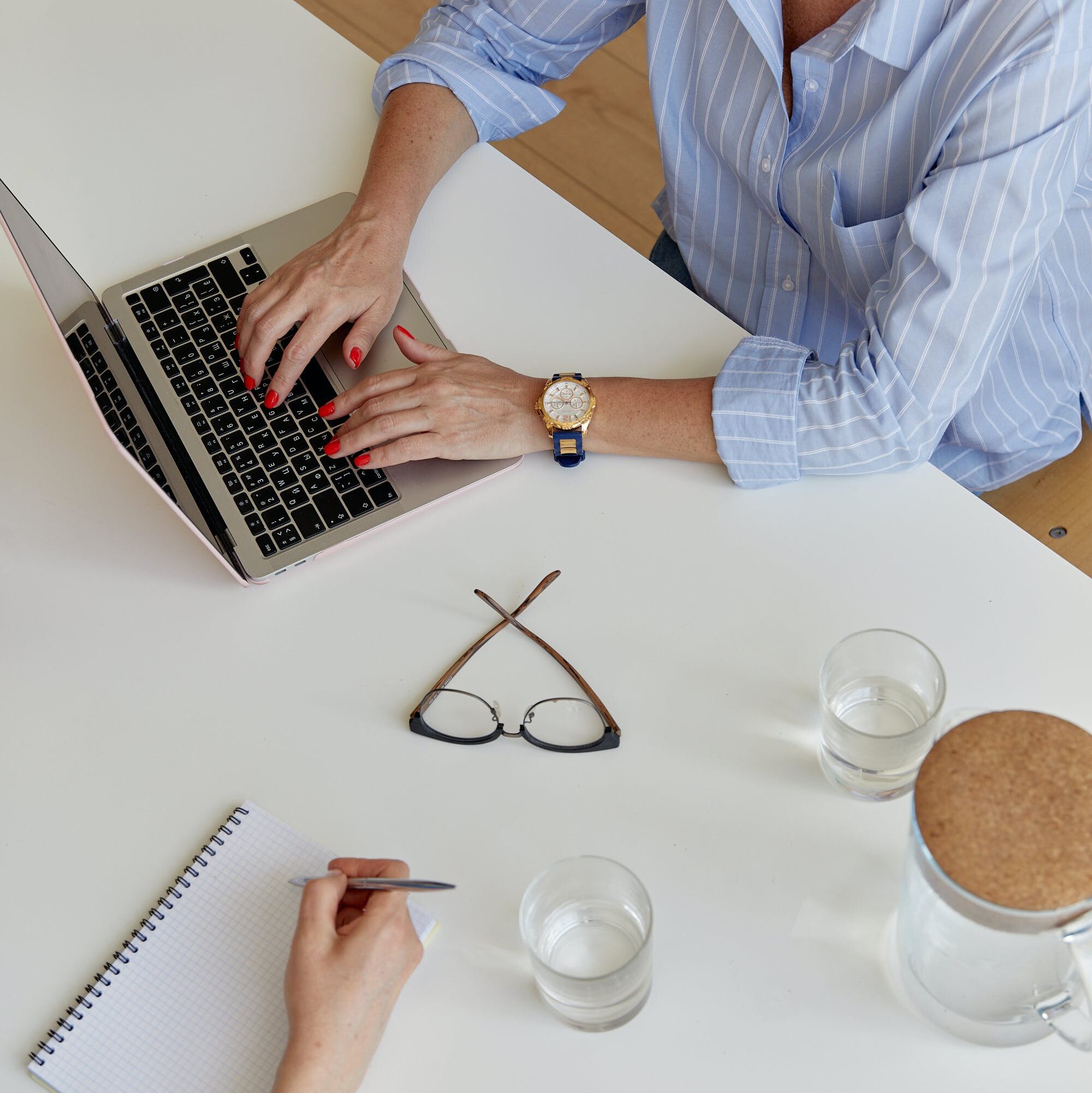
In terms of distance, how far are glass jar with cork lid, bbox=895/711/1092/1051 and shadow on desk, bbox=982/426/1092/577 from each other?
0.74 metres

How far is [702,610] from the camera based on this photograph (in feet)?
2.93

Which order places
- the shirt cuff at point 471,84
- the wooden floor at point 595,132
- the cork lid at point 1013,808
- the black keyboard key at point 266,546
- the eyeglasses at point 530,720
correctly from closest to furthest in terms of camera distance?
1. the cork lid at point 1013,808
2. the eyeglasses at point 530,720
3. the black keyboard key at point 266,546
4. the shirt cuff at point 471,84
5. the wooden floor at point 595,132

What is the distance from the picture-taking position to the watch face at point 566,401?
0.98m

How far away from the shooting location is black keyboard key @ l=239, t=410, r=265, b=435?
3.33 ft

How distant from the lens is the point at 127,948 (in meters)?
0.78

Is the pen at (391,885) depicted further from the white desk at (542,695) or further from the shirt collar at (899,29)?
the shirt collar at (899,29)

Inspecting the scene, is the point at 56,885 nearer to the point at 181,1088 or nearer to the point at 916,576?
the point at 181,1088

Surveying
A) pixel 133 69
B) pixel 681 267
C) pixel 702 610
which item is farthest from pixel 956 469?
pixel 133 69

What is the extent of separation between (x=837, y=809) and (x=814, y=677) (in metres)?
0.11

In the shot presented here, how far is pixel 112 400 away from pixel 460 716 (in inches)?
17.8

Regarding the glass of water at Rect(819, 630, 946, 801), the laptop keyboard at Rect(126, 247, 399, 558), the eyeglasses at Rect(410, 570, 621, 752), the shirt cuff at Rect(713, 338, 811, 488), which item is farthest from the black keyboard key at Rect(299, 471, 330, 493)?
the glass of water at Rect(819, 630, 946, 801)

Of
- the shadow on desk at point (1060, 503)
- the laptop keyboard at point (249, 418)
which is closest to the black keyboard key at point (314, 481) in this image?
the laptop keyboard at point (249, 418)

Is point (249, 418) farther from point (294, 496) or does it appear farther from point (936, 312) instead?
point (936, 312)

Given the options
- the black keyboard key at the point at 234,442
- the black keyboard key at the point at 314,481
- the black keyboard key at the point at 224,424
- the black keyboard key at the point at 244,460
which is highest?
the black keyboard key at the point at 224,424
